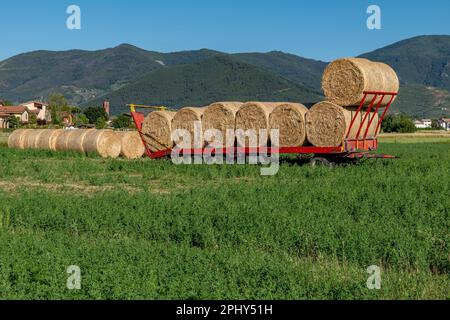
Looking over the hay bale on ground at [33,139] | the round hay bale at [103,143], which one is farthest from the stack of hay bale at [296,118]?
the hay bale on ground at [33,139]

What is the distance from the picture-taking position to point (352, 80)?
730 inches

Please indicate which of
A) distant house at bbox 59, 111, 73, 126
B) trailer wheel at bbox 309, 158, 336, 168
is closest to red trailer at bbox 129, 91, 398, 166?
trailer wheel at bbox 309, 158, 336, 168

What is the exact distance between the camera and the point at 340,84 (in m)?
18.8

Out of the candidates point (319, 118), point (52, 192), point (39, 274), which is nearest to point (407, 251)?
point (39, 274)

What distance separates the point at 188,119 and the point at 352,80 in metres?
5.64

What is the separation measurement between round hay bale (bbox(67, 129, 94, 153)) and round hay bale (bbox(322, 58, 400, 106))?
44.7 ft

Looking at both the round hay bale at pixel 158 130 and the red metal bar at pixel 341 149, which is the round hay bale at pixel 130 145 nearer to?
the round hay bale at pixel 158 130

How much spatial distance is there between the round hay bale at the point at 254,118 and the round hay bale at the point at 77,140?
36.0 feet

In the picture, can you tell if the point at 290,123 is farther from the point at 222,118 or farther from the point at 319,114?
the point at 222,118

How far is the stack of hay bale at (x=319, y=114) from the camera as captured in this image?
18.6 m
